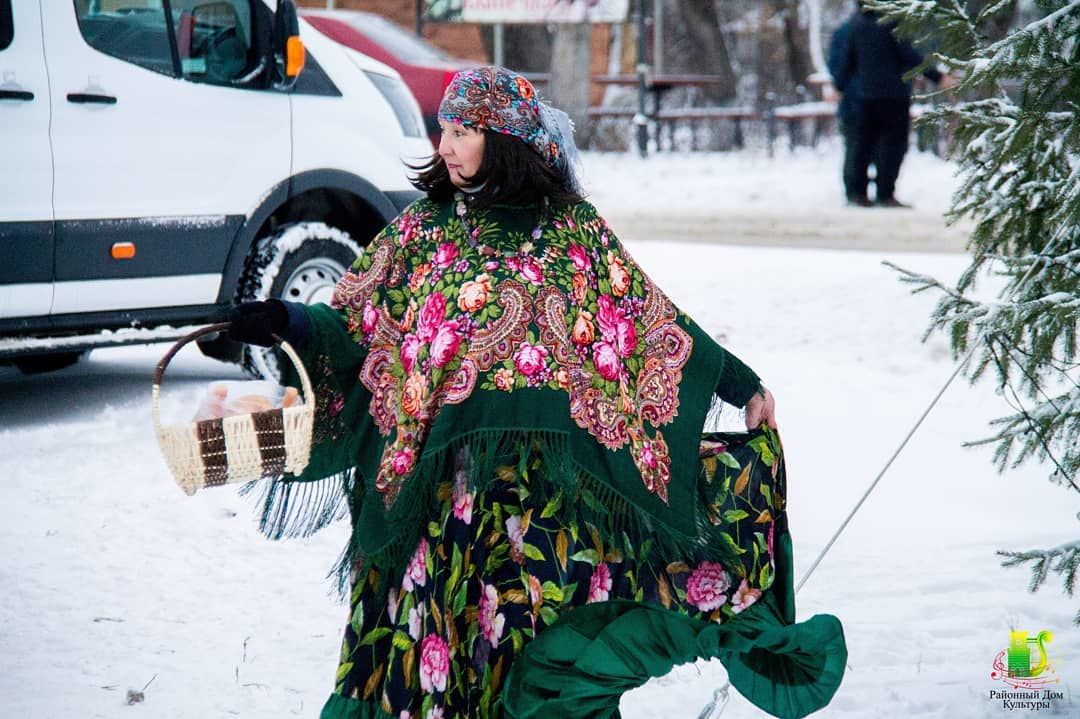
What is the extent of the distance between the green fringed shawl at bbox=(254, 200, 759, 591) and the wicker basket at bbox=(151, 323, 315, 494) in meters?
0.23

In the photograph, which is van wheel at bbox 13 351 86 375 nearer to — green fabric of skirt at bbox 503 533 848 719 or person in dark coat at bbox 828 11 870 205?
green fabric of skirt at bbox 503 533 848 719

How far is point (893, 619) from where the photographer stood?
15.2 feet

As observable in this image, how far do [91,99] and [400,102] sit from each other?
196 cm

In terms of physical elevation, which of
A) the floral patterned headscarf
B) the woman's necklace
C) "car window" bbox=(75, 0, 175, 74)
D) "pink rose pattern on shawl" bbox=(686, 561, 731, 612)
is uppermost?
"car window" bbox=(75, 0, 175, 74)

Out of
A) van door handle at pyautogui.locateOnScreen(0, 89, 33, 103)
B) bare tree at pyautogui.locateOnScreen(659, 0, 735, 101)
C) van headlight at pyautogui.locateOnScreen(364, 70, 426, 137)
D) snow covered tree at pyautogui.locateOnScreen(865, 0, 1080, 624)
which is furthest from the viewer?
bare tree at pyautogui.locateOnScreen(659, 0, 735, 101)

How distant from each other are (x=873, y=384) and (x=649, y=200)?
783cm

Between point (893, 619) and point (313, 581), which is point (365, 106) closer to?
point (313, 581)

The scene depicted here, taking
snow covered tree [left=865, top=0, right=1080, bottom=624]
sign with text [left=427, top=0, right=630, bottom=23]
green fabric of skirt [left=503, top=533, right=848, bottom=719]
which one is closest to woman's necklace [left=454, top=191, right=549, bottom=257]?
green fabric of skirt [left=503, top=533, right=848, bottom=719]

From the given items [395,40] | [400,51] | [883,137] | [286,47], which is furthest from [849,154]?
[286,47]

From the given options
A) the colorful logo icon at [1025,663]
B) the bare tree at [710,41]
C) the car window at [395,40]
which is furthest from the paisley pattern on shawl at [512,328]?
the bare tree at [710,41]

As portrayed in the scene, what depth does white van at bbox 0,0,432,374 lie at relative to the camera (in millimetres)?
6055

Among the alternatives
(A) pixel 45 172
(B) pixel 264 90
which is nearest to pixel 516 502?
(A) pixel 45 172

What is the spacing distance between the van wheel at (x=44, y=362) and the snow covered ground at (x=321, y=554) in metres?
0.06

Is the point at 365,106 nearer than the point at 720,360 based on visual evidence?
No
